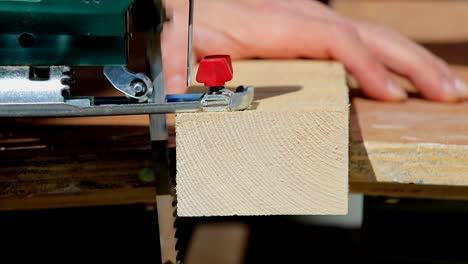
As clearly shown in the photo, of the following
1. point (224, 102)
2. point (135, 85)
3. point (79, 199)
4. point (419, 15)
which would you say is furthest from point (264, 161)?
point (419, 15)

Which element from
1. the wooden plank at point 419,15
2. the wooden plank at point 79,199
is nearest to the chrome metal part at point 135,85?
the wooden plank at point 79,199

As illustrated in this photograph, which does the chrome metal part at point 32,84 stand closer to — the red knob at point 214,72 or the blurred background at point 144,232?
Answer: the red knob at point 214,72

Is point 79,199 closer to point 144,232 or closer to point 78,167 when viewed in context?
point 78,167

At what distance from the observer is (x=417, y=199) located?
6.14 ft

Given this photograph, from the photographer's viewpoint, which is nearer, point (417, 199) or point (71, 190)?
point (71, 190)

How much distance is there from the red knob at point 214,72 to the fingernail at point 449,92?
730 mm

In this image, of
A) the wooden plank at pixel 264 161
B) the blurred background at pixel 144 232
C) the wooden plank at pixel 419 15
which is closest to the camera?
the wooden plank at pixel 264 161

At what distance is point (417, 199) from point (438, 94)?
0.24 meters

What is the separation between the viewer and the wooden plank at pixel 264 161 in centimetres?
131

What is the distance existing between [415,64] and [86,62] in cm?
92

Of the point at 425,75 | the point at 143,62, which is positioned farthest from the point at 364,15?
the point at 143,62

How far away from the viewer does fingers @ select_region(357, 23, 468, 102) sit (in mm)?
1940

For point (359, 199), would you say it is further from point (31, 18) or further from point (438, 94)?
point (31, 18)

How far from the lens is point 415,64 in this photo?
6.64ft
